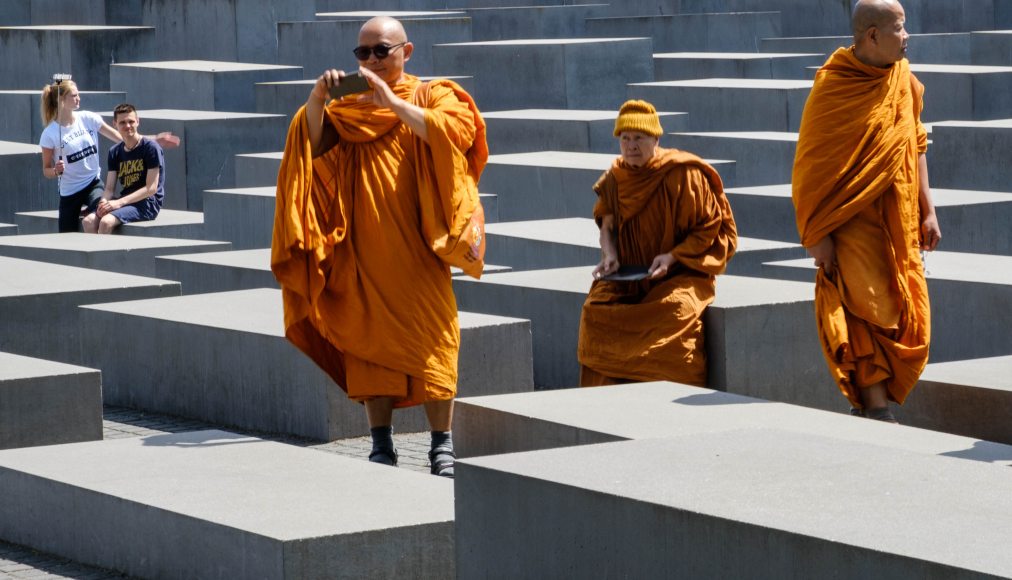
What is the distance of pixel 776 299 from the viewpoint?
339 inches

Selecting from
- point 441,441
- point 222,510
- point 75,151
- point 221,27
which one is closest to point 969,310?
point 441,441

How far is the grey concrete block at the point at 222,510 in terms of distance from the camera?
5.34 m

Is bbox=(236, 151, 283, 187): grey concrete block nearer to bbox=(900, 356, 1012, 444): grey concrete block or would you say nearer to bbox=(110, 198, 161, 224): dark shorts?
bbox=(110, 198, 161, 224): dark shorts

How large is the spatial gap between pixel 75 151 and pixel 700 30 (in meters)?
13.5

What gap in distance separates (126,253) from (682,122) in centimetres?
695

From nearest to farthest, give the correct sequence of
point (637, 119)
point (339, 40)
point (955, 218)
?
point (637, 119) < point (955, 218) < point (339, 40)

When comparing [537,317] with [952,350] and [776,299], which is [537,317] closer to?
[776,299]

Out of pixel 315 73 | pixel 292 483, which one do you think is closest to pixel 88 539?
pixel 292 483

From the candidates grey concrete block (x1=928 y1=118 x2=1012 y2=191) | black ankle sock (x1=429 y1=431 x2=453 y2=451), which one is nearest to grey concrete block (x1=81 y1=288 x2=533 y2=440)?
black ankle sock (x1=429 y1=431 x2=453 y2=451)

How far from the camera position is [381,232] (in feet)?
23.6

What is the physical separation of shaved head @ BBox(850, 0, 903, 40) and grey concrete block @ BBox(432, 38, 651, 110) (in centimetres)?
1242

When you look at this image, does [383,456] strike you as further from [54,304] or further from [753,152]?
[753,152]

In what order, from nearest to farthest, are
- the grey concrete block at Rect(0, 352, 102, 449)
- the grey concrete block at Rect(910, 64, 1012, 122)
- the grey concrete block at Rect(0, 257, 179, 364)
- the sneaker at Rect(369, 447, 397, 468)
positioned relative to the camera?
1. the sneaker at Rect(369, 447, 397, 468)
2. the grey concrete block at Rect(0, 352, 102, 449)
3. the grey concrete block at Rect(0, 257, 179, 364)
4. the grey concrete block at Rect(910, 64, 1012, 122)

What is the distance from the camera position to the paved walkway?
6077 millimetres
